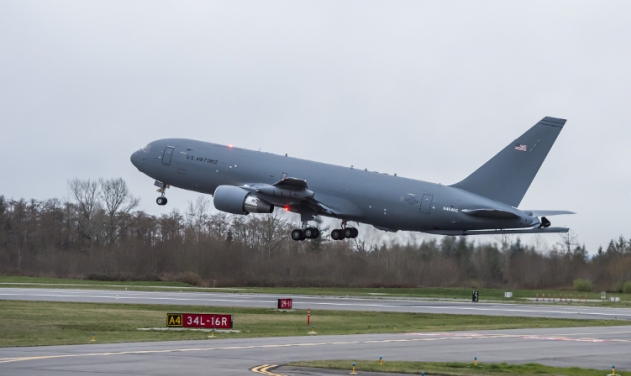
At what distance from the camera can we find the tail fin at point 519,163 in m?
52.1

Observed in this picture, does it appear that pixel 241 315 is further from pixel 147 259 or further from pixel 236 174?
pixel 147 259

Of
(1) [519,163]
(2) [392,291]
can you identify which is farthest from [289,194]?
(2) [392,291]

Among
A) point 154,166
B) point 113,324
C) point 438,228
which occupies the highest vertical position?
point 154,166

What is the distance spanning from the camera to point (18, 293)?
58.2 m

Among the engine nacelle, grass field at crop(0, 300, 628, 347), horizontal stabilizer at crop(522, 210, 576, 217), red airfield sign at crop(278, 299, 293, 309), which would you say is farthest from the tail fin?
red airfield sign at crop(278, 299, 293, 309)

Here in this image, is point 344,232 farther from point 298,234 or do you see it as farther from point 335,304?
point 335,304

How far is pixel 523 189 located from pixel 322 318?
17.2 m

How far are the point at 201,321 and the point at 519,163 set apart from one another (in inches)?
1001

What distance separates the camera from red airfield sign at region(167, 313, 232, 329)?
34.7 metres

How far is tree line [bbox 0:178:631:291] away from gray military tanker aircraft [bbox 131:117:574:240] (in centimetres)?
2107

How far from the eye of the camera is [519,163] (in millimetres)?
52281

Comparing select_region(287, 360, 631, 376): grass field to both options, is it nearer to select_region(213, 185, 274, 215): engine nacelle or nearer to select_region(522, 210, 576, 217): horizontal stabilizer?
select_region(522, 210, 576, 217): horizontal stabilizer

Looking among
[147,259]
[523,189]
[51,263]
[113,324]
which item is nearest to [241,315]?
[113,324]

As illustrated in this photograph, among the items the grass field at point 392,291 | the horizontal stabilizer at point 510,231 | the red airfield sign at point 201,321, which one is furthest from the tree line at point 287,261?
the red airfield sign at point 201,321
